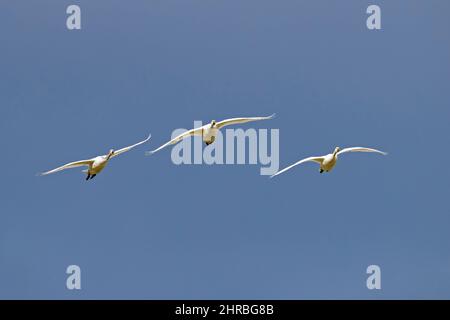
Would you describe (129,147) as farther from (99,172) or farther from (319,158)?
(319,158)

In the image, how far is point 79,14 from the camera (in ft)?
120

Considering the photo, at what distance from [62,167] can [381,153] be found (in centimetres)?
1195

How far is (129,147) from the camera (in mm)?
39844

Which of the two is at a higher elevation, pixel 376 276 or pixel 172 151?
pixel 172 151
